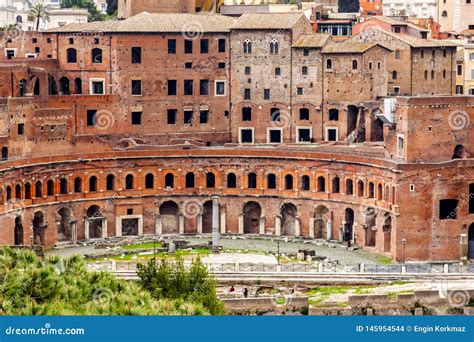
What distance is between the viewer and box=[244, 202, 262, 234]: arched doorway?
295 ft

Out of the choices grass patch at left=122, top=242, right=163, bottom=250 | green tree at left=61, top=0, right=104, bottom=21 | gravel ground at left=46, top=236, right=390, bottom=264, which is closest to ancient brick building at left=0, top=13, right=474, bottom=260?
gravel ground at left=46, top=236, right=390, bottom=264

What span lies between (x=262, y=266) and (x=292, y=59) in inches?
842

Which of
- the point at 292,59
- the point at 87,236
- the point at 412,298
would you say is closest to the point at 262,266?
the point at 412,298

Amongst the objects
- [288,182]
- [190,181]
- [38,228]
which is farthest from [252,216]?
[38,228]

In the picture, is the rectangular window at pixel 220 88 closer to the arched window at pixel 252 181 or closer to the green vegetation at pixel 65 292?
the arched window at pixel 252 181

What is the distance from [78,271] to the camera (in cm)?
5050

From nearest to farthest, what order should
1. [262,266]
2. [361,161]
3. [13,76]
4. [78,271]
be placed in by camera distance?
[78,271] → [262,266] → [361,161] → [13,76]

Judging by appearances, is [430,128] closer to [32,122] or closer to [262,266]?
[262,266]

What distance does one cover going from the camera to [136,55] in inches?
3671

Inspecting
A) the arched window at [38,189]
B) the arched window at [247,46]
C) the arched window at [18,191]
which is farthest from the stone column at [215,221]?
the arched window at [247,46]

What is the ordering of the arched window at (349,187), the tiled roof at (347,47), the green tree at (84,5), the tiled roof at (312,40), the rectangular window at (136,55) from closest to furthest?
the arched window at (349,187)
the tiled roof at (347,47)
the tiled roof at (312,40)
the rectangular window at (136,55)
the green tree at (84,5)

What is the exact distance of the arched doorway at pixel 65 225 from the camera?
3408 inches

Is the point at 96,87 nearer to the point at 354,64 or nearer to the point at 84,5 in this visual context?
the point at 354,64

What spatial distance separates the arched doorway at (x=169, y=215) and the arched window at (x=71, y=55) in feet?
38.4
